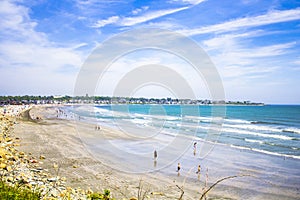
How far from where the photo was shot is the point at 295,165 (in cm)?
1902

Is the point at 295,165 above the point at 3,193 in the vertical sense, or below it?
below

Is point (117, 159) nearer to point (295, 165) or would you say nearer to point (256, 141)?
point (295, 165)

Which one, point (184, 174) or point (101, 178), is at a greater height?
point (101, 178)

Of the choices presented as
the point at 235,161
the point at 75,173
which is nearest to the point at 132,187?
the point at 75,173

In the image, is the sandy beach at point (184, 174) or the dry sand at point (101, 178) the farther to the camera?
the sandy beach at point (184, 174)

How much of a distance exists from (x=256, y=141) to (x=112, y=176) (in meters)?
21.0

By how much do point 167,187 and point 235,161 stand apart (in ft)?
30.0

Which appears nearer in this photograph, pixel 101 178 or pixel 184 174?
pixel 101 178

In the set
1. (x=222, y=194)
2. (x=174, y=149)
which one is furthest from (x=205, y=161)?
(x=222, y=194)

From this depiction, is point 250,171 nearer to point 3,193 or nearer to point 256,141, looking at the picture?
point 256,141

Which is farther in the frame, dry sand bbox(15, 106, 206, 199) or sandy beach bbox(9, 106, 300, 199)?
Result: sandy beach bbox(9, 106, 300, 199)

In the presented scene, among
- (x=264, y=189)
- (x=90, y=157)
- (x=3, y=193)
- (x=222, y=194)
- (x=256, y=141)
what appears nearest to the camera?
(x=3, y=193)

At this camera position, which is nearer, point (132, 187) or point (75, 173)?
point (132, 187)

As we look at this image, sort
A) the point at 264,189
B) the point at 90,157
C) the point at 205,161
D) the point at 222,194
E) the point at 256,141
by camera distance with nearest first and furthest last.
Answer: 1. the point at 222,194
2. the point at 264,189
3. the point at 90,157
4. the point at 205,161
5. the point at 256,141
